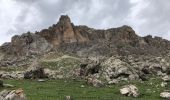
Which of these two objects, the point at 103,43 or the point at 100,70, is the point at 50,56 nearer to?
the point at 103,43

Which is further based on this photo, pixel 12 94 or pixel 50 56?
pixel 50 56

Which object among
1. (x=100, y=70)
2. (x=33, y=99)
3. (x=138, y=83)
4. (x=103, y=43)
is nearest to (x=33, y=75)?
(x=100, y=70)

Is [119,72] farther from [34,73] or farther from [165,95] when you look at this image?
[165,95]

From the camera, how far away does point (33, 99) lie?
41.6 meters

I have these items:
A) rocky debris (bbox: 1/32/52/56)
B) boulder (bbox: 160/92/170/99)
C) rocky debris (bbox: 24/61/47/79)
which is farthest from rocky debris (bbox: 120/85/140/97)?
rocky debris (bbox: 1/32/52/56)

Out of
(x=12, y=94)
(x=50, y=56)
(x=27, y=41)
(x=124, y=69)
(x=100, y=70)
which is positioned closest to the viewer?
(x=12, y=94)

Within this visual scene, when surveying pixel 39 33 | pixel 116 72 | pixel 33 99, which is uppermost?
pixel 39 33

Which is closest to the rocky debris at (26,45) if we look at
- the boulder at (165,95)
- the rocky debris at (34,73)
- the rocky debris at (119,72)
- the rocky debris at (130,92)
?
the rocky debris at (34,73)

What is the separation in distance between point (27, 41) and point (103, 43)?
1263 inches

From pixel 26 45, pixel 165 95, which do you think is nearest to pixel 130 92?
pixel 165 95

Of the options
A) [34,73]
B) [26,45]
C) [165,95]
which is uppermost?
[26,45]

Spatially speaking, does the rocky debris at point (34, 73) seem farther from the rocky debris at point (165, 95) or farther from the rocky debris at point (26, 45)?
the rocky debris at point (26, 45)

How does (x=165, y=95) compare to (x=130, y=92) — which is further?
(x=130, y=92)

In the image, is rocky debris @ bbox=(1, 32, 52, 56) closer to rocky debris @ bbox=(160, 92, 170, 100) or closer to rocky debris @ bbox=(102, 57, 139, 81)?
rocky debris @ bbox=(102, 57, 139, 81)
